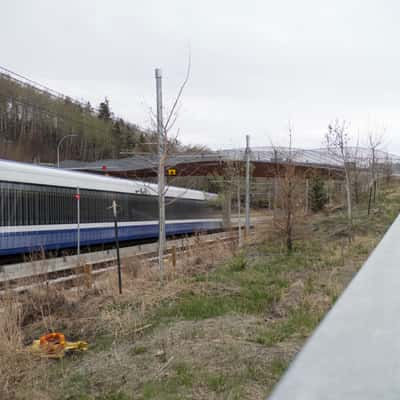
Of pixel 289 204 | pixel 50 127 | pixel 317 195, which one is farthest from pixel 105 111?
pixel 289 204

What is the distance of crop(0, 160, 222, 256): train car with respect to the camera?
13.7 m

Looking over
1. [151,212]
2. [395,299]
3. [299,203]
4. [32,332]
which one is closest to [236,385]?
[395,299]

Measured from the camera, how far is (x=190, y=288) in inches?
352

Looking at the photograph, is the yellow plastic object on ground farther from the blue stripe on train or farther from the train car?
the blue stripe on train

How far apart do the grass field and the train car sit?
10.5 feet

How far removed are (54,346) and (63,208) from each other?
10963 millimetres

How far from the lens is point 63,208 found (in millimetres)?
16375

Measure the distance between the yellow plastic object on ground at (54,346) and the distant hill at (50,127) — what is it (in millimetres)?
44555

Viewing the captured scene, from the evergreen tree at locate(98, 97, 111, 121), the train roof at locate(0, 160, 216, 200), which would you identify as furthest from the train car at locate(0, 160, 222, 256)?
the evergreen tree at locate(98, 97, 111, 121)

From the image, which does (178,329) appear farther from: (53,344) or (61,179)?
(61,179)

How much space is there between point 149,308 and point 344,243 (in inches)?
372

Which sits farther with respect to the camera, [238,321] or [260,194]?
[260,194]

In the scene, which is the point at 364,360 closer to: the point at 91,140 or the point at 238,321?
the point at 238,321

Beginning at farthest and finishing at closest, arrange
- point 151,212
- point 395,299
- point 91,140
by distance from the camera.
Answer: point 91,140 → point 151,212 → point 395,299
